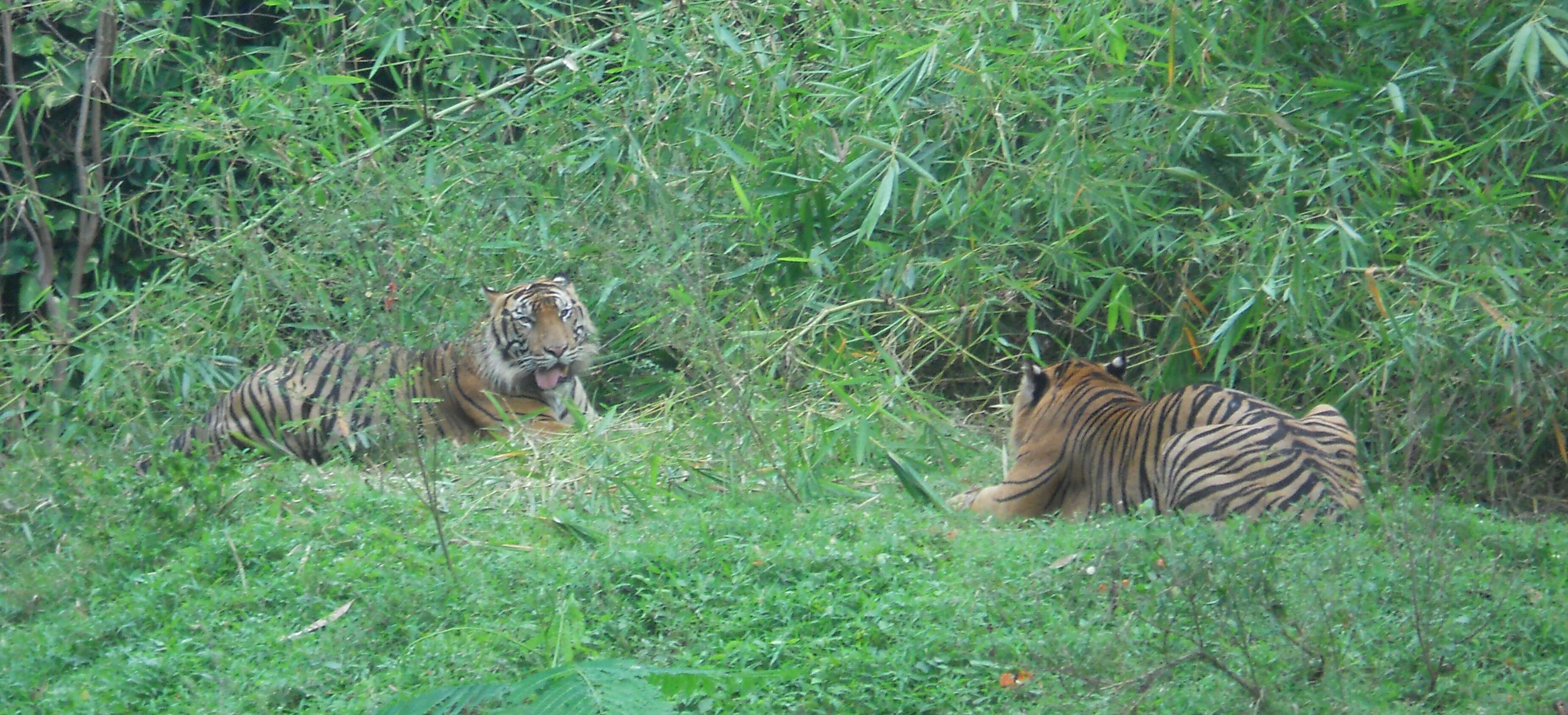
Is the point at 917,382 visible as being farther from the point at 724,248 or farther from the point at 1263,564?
the point at 1263,564

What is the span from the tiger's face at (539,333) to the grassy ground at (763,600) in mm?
1394

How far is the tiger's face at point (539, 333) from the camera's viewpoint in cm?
684

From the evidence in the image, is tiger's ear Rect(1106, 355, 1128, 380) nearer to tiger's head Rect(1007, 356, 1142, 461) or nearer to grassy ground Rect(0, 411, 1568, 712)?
tiger's head Rect(1007, 356, 1142, 461)

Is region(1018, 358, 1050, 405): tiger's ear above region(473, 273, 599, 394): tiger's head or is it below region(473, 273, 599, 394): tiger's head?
above

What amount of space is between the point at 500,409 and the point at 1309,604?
3.67 m

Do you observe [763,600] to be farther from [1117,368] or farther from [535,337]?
[535,337]

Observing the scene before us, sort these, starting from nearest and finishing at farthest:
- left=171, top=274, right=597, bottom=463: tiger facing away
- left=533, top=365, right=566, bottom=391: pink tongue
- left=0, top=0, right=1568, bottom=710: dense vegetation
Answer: left=0, top=0, right=1568, bottom=710: dense vegetation
left=171, top=274, right=597, bottom=463: tiger facing away
left=533, top=365, right=566, bottom=391: pink tongue

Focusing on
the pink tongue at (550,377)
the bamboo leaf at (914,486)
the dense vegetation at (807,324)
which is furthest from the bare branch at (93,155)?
the bamboo leaf at (914,486)

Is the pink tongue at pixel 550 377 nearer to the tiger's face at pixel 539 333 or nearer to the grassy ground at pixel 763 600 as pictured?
the tiger's face at pixel 539 333

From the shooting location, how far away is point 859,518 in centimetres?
488

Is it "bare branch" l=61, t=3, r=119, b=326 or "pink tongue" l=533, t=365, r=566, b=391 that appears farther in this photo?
"bare branch" l=61, t=3, r=119, b=326

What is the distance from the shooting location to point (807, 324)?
6504 mm

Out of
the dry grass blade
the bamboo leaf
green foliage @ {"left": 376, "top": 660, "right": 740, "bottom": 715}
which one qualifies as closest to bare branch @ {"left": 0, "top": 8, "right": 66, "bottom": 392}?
the dry grass blade

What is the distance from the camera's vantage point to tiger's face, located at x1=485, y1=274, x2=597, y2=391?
6.84 m
